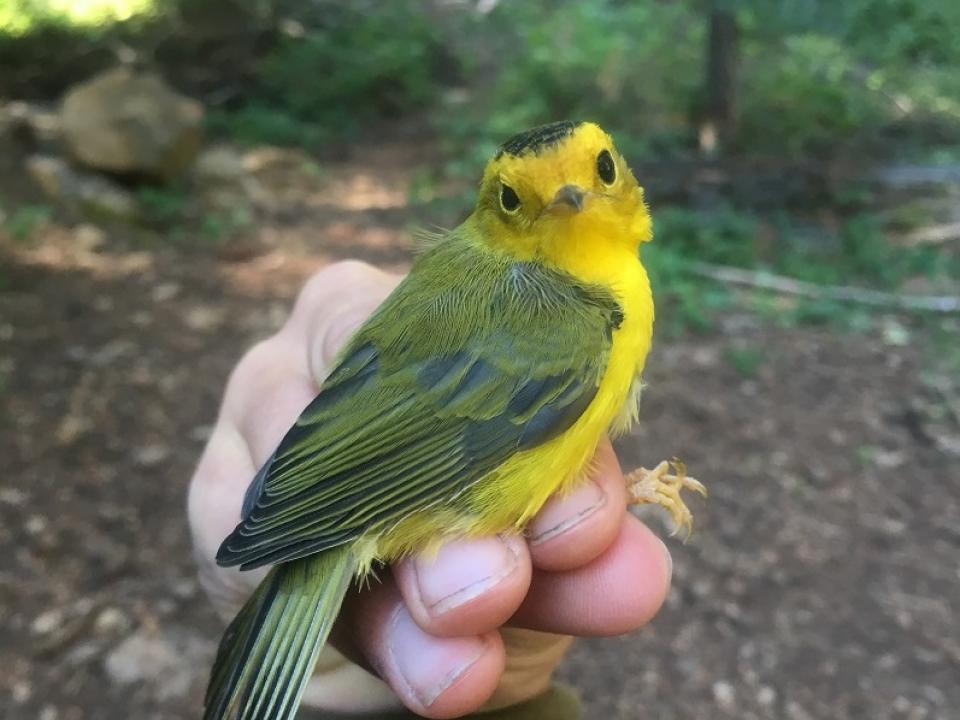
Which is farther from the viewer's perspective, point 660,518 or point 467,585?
point 660,518

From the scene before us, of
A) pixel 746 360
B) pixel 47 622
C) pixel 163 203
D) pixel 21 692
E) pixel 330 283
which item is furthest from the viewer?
pixel 163 203

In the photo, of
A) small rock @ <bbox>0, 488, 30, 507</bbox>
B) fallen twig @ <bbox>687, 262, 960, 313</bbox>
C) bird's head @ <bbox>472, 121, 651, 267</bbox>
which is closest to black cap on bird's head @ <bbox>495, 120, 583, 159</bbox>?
bird's head @ <bbox>472, 121, 651, 267</bbox>

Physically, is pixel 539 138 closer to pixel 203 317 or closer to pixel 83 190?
pixel 203 317

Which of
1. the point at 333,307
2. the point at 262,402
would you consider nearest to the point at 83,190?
the point at 333,307

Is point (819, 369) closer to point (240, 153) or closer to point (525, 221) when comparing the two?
point (525, 221)

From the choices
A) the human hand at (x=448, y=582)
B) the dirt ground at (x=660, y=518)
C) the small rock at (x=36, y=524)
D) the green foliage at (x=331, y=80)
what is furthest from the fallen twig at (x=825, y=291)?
the green foliage at (x=331, y=80)

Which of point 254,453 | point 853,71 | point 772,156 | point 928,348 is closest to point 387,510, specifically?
point 254,453

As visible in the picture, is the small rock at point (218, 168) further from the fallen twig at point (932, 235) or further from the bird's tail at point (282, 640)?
the bird's tail at point (282, 640)
